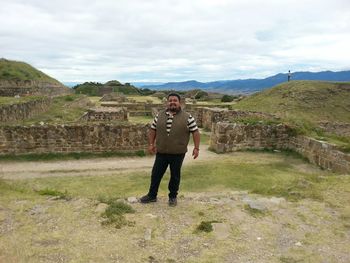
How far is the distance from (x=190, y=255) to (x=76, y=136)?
9.11 meters

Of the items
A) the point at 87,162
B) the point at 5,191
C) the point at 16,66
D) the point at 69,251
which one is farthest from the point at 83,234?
the point at 16,66

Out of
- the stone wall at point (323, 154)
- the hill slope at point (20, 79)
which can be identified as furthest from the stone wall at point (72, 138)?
the hill slope at point (20, 79)

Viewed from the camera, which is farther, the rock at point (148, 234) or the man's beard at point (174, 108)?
the man's beard at point (174, 108)

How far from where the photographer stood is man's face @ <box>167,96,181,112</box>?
19.2 ft

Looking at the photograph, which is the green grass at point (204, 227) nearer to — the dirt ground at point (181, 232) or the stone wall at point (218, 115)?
the dirt ground at point (181, 232)

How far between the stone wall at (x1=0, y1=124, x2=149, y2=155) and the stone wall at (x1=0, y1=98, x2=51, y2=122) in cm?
337

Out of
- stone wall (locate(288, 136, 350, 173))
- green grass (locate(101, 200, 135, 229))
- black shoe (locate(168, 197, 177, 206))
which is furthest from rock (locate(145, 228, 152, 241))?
stone wall (locate(288, 136, 350, 173))

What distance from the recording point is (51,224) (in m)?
5.11

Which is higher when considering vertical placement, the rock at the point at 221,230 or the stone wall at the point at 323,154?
the rock at the point at 221,230

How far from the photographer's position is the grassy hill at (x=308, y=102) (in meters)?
28.4

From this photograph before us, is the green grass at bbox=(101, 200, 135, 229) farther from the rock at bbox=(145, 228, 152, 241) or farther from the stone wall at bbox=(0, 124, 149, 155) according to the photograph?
the stone wall at bbox=(0, 124, 149, 155)

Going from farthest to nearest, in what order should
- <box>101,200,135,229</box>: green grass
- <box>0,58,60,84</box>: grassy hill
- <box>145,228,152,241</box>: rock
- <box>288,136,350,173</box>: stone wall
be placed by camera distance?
1. <box>0,58,60,84</box>: grassy hill
2. <box>288,136,350,173</box>: stone wall
3. <box>101,200,135,229</box>: green grass
4. <box>145,228,152,241</box>: rock

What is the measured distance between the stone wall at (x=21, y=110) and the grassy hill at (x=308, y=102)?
52.4ft

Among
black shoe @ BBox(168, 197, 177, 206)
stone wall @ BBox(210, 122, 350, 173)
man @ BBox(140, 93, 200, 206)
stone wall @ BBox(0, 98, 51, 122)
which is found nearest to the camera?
man @ BBox(140, 93, 200, 206)
